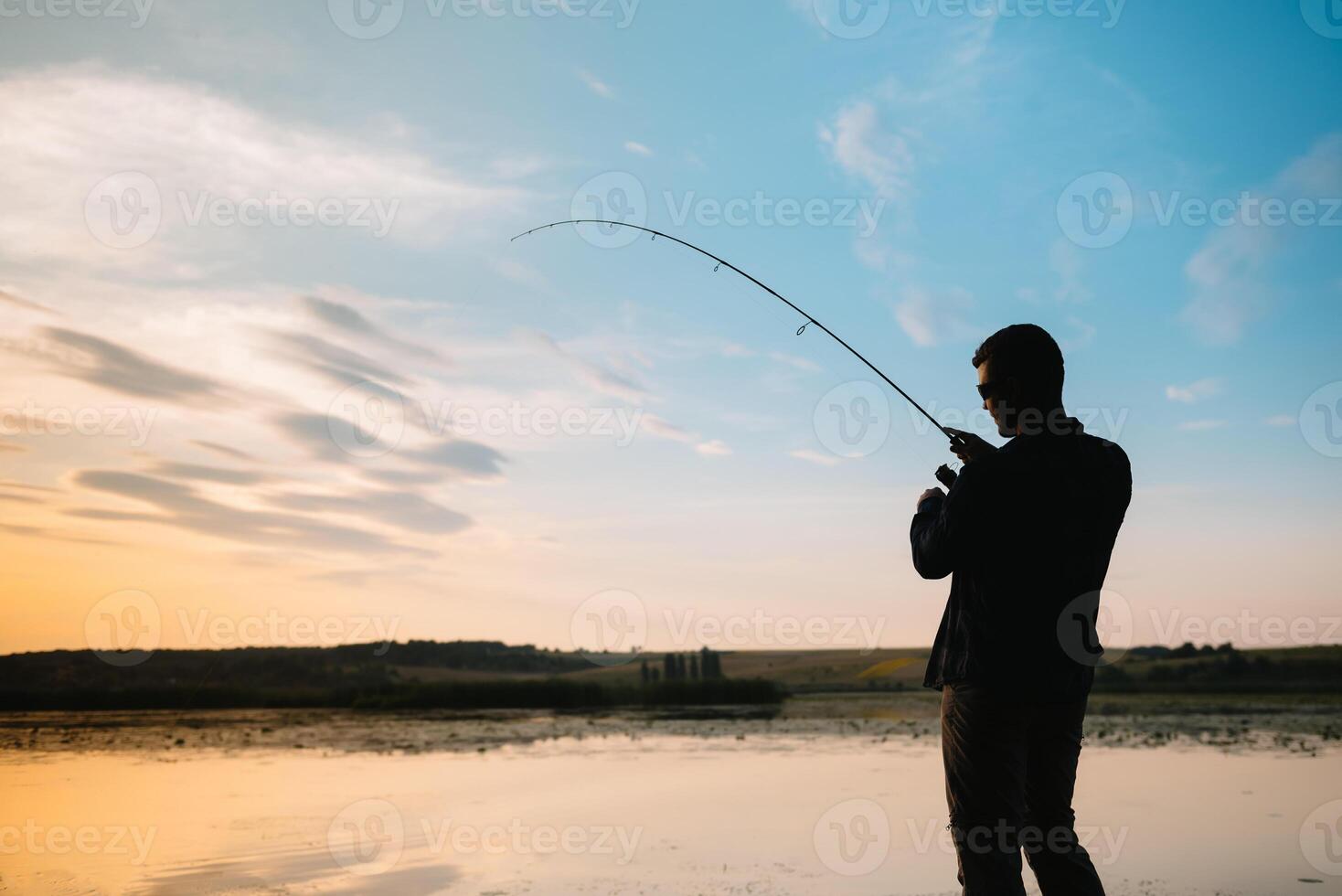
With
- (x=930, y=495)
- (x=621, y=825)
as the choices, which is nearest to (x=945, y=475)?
(x=930, y=495)

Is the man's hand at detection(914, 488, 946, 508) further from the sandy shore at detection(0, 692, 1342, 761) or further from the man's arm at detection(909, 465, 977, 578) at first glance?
the sandy shore at detection(0, 692, 1342, 761)

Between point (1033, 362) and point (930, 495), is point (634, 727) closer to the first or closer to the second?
point (930, 495)

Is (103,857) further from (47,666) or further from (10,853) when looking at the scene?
(47,666)

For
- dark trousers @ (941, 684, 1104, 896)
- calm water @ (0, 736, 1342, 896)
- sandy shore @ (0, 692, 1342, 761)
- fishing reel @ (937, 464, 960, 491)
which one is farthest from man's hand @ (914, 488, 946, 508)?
sandy shore @ (0, 692, 1342, 761)

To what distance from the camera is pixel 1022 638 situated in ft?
9.49

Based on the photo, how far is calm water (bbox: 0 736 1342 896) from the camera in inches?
278

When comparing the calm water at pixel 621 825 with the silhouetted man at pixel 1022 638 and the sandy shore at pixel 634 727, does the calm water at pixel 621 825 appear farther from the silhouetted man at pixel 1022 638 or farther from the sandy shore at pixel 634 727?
the silhouetted man at pixel 1022 638

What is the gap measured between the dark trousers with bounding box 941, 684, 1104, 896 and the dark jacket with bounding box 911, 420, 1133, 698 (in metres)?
0.09

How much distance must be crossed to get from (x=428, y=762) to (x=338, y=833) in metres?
6.33

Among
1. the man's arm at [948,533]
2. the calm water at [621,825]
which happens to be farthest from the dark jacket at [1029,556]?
the calm water at [621,825]

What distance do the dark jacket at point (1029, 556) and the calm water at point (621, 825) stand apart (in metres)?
4.32

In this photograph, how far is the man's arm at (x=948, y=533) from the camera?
2.96 metres

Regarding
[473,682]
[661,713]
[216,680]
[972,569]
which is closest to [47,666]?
[216,680]

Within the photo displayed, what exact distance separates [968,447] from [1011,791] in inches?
40.7
